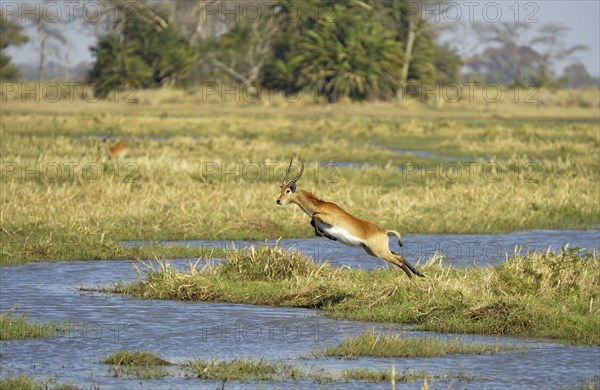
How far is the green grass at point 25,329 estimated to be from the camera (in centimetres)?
1084

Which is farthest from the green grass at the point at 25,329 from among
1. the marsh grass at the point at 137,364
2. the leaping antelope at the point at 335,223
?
the leaping antelope at the point at 335,223

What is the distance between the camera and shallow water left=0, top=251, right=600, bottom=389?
30.7 ft

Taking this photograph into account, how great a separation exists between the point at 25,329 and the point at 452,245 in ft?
27.6

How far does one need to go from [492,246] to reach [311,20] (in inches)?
1580

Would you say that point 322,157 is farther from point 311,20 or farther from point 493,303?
point 311,20

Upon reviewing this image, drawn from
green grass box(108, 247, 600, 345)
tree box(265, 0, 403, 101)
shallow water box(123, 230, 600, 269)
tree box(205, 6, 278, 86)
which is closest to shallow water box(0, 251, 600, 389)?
green grass box(108, 247, 600, 345)

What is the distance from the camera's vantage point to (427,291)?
11914mm

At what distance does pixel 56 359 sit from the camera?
1002 cm

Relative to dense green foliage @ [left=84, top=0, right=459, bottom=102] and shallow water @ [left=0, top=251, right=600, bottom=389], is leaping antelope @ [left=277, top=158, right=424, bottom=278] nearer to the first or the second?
shallow water @ [left=0, top=251, right=600, bottom=389]

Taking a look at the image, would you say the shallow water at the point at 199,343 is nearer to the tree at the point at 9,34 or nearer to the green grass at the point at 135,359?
the green grass at the point at 135,359

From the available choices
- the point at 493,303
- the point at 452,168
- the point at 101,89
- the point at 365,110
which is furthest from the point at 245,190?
the point at 101,89

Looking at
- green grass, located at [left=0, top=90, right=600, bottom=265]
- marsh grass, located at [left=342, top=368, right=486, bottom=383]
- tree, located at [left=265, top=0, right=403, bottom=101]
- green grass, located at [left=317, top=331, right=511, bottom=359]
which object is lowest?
marsh grass, located at [left=342, top=368, right=486, bottom=383]

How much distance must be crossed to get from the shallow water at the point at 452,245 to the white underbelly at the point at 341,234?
13.1 ft

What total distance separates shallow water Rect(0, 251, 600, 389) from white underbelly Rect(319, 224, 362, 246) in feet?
2.73
